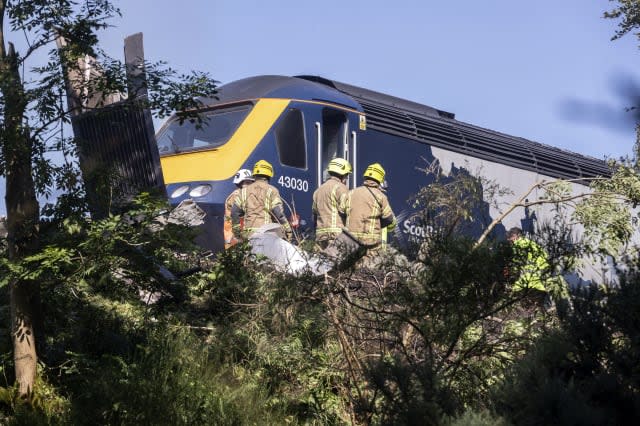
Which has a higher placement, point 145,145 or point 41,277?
point 145,145

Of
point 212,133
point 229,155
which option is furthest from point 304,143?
point 212,133

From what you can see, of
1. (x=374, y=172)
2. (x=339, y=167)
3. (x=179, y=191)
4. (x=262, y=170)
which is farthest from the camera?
(x=179, y=191)

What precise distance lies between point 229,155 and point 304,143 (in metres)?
1.24

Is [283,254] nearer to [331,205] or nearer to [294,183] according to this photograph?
[331,205]

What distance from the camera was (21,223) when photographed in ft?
26.9

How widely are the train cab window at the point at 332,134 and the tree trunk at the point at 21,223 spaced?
814cm

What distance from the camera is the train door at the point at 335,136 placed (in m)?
16.1

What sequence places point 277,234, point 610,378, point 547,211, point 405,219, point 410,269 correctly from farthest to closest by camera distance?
point 547,211, point 405,219, point 277,234, point 410,269, point 610,378

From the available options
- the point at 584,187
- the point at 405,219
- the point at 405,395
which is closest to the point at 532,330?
the point at 405,395

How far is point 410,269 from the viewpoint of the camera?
7.63 m

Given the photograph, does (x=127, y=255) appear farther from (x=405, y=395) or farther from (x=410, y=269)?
(x=405, y=395)

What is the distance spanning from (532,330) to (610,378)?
242cm

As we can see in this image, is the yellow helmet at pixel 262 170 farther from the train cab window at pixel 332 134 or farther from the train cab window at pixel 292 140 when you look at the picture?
the train cab window at pixel 332 134

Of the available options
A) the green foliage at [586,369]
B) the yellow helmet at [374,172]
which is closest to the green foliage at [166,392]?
the green foliage at [586,369]
